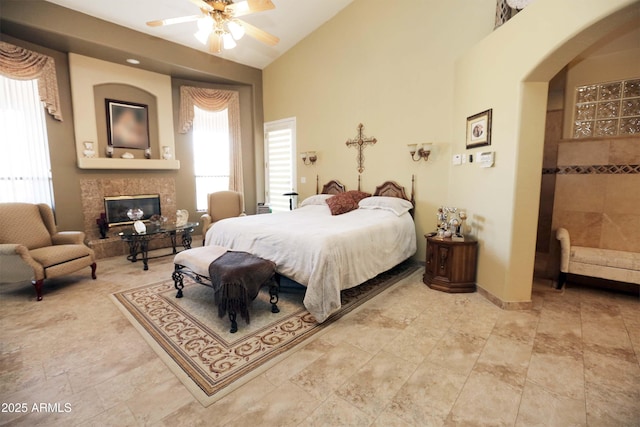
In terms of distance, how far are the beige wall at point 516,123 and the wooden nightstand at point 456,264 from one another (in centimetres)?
9

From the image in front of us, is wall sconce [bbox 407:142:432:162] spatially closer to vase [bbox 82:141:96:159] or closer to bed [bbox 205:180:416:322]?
bed [bbox 205:180:416:322]

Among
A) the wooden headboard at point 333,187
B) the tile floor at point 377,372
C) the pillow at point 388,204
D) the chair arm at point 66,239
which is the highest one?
the wooden headboard at point 333,187

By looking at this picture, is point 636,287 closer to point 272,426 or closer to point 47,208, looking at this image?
point 272,426

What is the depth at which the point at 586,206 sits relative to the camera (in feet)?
11.2

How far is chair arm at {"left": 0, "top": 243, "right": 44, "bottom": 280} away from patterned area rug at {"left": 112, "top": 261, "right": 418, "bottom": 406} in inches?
28.7

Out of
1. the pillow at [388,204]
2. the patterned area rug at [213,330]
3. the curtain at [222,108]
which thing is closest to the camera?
the patterned area rug at [213,330]

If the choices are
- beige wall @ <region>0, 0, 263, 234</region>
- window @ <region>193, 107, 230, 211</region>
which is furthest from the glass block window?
window @ <region>193, 107, 230, 211</region>

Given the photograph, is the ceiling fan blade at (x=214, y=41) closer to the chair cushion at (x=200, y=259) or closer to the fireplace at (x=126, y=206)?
the chair cushion at (x=200, y=259)

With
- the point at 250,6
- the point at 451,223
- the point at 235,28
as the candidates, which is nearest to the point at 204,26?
the point at 235,28

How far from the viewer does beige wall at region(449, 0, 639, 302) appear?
89.7 inches

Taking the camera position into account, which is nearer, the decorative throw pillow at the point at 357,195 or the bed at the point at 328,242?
the bed at the point at 328,242

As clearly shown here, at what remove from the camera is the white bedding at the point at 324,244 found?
2510 millimetres

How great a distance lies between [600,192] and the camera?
3350mm

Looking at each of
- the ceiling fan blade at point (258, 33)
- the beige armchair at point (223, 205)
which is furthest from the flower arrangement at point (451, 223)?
the beige armchair at point (223, 205)
